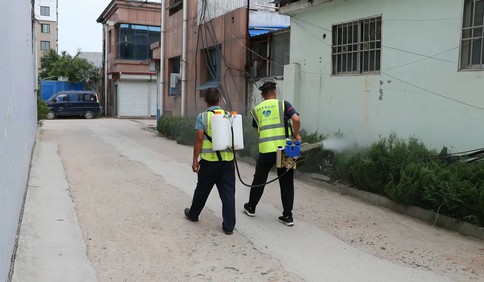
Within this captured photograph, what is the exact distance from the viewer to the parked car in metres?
28.6

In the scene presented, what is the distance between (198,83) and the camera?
1675cm

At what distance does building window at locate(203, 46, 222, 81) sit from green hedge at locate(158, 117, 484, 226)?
6886 millimetres

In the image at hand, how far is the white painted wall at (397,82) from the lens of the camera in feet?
22.4

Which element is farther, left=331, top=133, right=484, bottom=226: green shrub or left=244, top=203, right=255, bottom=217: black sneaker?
left=244, top=203, right=255, bottom=217: black sneaker

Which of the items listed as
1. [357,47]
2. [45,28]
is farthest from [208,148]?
[45,28]

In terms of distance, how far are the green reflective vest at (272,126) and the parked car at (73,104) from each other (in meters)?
25.3

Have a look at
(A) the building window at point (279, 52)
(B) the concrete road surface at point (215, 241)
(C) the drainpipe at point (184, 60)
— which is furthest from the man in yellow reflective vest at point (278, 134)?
(C) the drainpipe at point (184, 60)

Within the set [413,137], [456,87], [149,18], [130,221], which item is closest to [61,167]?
[130,221]

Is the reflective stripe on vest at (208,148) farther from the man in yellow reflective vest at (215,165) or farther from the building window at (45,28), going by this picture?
the building window at (45,28)

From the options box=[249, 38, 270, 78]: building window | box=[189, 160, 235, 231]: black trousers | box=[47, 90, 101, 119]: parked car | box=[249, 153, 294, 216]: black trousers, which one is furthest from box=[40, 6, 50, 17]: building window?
box=[189, 160, 235, 231]: black trousers

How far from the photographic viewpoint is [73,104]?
2894 centimetres

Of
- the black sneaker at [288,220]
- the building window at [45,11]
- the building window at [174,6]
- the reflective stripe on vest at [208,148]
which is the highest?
the building window at [45,11]

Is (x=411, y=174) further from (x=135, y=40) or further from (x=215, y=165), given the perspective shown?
(x=135, y=40)

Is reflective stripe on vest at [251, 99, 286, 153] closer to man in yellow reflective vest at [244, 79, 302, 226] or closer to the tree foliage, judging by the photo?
man in yellow reflective vest at [244, 79, 302, 226]
